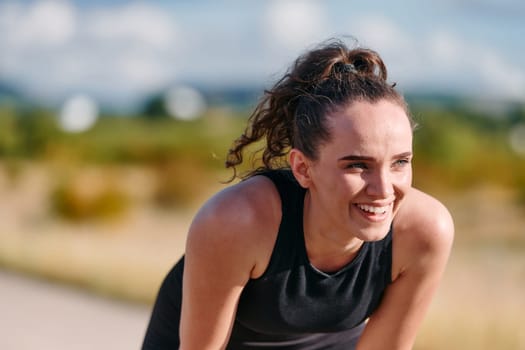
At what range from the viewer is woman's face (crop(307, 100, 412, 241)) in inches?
80.8

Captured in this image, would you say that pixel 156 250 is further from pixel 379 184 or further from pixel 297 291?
pixel 379 184

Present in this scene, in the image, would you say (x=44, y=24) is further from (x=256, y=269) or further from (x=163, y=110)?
(x=256, y=269)

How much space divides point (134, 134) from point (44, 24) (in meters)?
11.4

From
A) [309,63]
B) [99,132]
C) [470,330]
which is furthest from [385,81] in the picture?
[99,132]

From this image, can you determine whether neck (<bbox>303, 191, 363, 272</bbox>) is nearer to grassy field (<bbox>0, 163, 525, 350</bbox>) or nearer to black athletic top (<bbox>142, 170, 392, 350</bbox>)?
black athletic top (<bbox>142, 170, 392, 350</bbox>)

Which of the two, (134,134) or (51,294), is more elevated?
(134,134)

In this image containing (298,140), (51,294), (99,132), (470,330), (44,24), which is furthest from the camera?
(44,24)

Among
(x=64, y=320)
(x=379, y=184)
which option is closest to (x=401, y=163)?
(x=379, y=184)

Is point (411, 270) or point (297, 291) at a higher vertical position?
point (411, 270)

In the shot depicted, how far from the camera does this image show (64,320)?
5121 mm

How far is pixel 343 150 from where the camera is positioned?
2.07 metres

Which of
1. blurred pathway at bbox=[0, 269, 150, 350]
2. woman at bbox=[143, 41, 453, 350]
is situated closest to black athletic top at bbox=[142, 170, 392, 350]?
woman at bbox=[143, 41, 453, 350]

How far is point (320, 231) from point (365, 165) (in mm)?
290

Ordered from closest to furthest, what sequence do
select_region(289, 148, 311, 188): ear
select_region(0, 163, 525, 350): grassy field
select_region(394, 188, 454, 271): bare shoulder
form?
select_region(289, 148, 311, 188): ear
select_region(394, 188, 454, 271): bare shoulder
select_region(0, 163, 525, 350): grassy field
